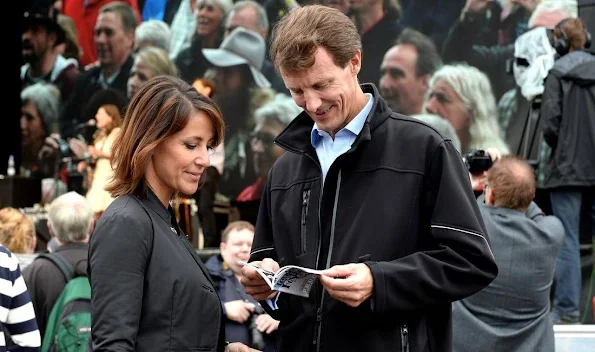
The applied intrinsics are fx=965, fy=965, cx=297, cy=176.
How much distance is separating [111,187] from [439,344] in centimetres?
107

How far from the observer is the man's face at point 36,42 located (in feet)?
48.0

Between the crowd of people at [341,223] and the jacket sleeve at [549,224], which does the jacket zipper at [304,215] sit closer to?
the crowd of people at [341,223]

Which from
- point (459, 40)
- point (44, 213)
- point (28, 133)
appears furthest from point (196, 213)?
point (28, 133)

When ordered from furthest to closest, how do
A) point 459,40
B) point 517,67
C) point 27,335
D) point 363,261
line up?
point 459,40, point 517,67, point 27,335, point 363,261

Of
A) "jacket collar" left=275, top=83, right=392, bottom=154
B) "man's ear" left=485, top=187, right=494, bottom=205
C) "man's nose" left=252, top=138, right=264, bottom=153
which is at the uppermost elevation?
"jacket collar" left=275, top=83, right=392, bottom=154

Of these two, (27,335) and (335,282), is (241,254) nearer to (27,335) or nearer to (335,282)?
(27,335)

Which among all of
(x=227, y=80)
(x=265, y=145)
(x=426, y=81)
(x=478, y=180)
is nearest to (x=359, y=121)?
(x=478, y=180)

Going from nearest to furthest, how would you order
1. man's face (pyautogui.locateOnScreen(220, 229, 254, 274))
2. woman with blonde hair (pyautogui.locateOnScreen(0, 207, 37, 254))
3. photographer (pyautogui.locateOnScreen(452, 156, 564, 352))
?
1. photographer (pyautogui.locateOnScreen(452, 156, 564, 352))
2. man's face (pyautogui.locateOnScreen(220, 229, 254, 274))
3. woman with blonde hair (pyautogui.locateOnScreen(0, 207, 37, 254))

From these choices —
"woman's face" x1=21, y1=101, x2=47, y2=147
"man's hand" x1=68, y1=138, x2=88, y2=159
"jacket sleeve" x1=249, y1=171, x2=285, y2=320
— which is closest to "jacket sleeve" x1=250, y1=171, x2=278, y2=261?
"jacket sleeve" x1=249, y1=171, x2=285, y2=320

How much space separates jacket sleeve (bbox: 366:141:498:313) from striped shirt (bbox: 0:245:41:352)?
1.68 m

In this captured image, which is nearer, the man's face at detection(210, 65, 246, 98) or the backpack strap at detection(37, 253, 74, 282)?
the backpack strap at detection(37, 253, 74, 282)

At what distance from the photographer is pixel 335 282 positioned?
2551 millimetres

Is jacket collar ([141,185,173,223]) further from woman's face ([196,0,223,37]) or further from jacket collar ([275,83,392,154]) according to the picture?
woman's face ([196,0,223,37])

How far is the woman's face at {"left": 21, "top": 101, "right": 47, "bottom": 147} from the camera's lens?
14.4 m
